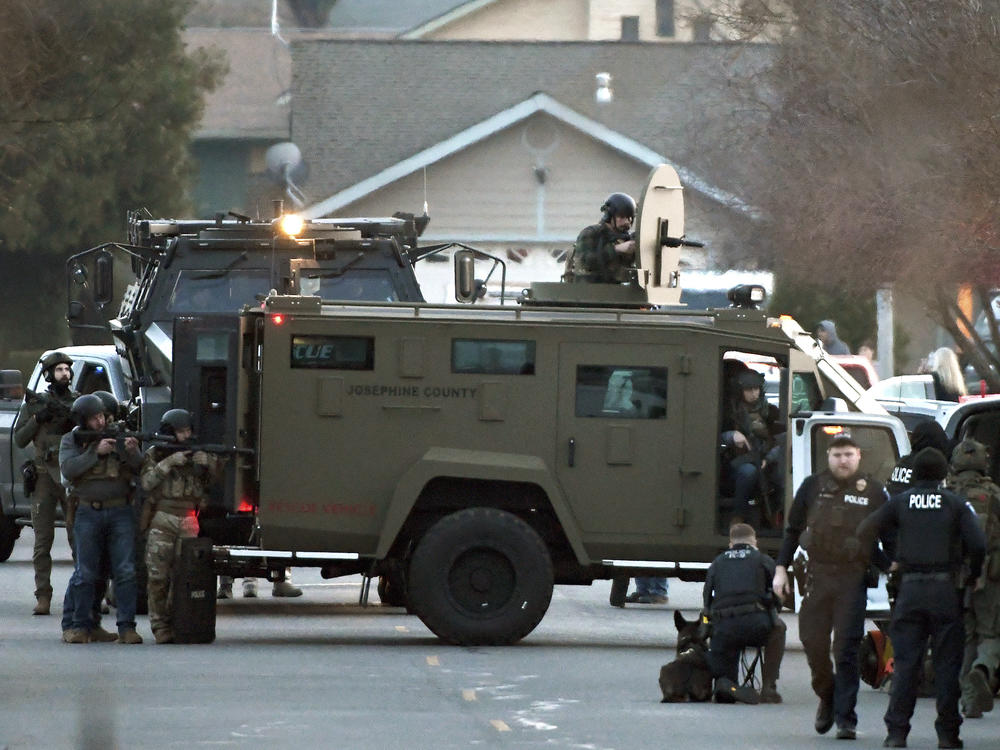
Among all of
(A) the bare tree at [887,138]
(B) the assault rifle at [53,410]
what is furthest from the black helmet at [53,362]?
(A) the bare tree at [887,138]

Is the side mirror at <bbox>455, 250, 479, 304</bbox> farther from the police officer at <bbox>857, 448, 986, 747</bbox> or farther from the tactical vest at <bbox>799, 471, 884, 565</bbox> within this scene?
the police officer at <bbox>857, 448, 986, 747</bbox>

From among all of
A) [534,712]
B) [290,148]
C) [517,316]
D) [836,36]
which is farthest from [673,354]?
[290,148]

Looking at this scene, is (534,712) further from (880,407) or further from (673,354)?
(880,407)

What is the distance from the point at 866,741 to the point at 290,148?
29318mm

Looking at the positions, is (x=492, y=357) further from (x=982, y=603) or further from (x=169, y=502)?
(x=982, y=603)

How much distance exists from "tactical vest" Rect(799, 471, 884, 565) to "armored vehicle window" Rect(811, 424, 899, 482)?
3094 mm

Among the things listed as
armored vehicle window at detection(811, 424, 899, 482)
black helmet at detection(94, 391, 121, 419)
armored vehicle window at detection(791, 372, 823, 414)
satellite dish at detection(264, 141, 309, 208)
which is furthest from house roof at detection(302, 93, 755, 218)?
armored vehicle window at detection(811, 424, 899, 482)

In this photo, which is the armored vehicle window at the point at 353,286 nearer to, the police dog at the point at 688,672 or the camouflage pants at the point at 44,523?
the camouflage pants at the point at 44,523

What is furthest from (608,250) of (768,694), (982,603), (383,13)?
(383,13)

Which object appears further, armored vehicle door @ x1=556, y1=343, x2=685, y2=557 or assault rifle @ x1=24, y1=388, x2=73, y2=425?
assault rifle @ x1=24, y1=388, x2=73, y2=425

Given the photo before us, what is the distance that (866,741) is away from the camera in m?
→ 12.4

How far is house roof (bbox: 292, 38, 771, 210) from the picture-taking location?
43.9 metres

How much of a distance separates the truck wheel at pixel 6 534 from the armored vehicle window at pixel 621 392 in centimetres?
998

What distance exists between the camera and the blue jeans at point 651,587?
21016mm
